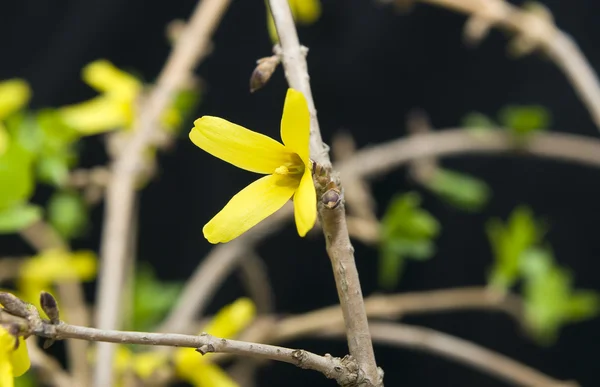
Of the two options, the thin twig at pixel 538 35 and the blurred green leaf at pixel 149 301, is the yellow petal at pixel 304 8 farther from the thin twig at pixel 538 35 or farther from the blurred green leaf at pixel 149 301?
the blurred green leaf at pixel 149 301

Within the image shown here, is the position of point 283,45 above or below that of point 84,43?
below

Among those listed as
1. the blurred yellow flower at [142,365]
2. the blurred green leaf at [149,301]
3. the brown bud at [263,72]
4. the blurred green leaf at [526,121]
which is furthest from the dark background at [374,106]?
the brown bud at [263,72]

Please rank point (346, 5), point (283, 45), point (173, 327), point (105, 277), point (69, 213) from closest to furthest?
point (283, 45) < point (105, 277) < point (173, 327) < point (69, 213) < point (346, 5)

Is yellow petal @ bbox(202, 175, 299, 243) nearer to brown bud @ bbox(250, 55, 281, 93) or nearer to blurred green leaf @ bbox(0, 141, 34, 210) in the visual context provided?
brown bud @ bbox(250, 55, 281, 93)

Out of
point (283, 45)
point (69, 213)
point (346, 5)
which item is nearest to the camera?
point (283, 45)

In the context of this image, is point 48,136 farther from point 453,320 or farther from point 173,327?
point 453,320

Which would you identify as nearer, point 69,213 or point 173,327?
point 173,327

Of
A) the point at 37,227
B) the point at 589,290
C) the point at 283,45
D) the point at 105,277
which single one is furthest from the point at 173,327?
the point at 589,290

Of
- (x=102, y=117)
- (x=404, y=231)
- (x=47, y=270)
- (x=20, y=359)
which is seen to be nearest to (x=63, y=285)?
(x=47, y=270)
